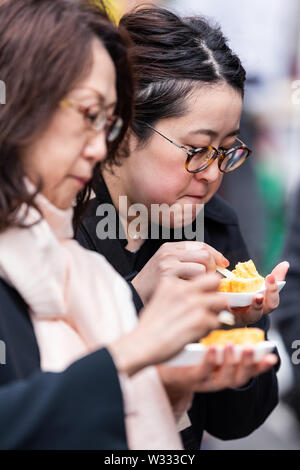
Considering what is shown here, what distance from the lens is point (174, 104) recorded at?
2074 millimetres

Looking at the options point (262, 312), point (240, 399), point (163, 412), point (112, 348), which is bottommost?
point (240, 399)

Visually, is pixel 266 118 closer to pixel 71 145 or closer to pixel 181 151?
pixel 181 151

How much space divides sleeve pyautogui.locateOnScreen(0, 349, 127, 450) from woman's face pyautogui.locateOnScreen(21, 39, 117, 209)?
13.7 inches

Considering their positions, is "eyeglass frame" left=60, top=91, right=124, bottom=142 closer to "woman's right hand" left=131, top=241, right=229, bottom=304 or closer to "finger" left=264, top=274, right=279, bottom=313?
"woman's right hand" left=131, top=241, right=229, bottom=304

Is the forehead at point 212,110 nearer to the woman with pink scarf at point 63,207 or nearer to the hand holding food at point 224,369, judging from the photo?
the woman with pink scarf at point 63,207

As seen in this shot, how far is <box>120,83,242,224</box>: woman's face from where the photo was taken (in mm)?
2037

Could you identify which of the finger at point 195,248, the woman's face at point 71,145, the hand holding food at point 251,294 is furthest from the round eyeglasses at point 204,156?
the woman's face at point 71,145

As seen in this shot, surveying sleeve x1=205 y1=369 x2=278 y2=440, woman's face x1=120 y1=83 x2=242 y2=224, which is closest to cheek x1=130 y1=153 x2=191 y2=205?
woman's face x1=120 y1=83 x2=242 y2=224

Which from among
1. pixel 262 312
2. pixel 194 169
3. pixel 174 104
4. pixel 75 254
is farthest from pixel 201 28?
pixel 75 254

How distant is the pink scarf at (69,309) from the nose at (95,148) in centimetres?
12

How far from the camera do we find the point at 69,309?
1.40 metres

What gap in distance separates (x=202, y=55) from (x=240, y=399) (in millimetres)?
1043

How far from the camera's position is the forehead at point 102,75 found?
134 centimetres

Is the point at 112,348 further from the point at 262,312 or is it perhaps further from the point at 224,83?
the point at 224,83
